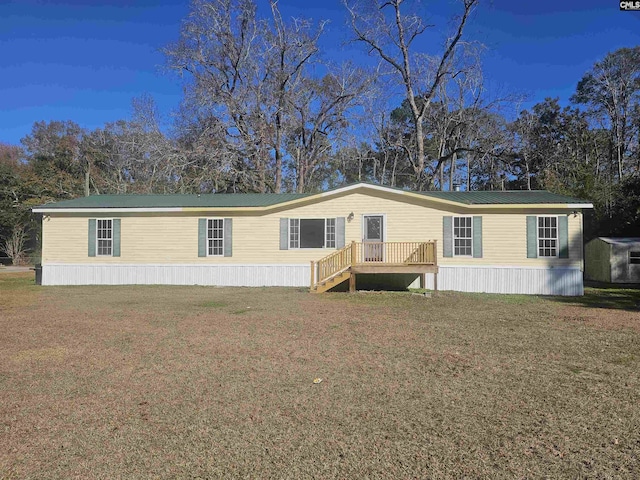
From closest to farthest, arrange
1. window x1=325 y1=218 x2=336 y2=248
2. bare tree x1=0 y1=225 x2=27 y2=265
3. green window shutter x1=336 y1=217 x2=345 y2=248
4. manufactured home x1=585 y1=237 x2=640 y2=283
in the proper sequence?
green window shutter x1=336 y1=217 x2=345 y2=248
window x1=325 y1=218 x2=336 y2=248
manufactured home x1=585 y1=237 x2=640 y2=283
bare tree x1=0 y1=225 x2=27 y2=265

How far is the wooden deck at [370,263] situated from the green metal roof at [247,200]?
6.83ft

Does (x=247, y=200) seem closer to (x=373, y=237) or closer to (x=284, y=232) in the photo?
(x=284, y=232)

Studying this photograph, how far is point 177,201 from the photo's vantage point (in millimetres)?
17484

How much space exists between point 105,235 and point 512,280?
14.9m

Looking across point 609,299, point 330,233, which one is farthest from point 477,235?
point 330,233

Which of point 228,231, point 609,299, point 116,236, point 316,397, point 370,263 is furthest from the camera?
point 116,236

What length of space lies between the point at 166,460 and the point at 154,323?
233 inches

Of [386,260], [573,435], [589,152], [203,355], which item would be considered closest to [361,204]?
[386,260]

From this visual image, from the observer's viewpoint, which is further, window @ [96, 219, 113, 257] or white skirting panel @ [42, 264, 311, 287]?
window @ [96, 219, 113, 257]

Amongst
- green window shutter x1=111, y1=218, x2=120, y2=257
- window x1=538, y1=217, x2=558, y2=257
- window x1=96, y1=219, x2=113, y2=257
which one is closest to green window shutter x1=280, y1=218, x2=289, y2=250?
green window shutter x1=111, y1=218, x2=120, y2=257

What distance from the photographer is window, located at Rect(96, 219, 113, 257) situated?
17141mm

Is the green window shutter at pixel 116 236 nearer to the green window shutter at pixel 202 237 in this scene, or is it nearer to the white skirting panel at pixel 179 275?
the white skirting panel at pixel 179 275

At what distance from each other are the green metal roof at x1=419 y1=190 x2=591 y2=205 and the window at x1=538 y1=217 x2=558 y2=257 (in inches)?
28.4

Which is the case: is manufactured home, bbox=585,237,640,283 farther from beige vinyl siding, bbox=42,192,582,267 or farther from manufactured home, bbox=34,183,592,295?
beige vinyl siding, bbox=42,192,582,267
